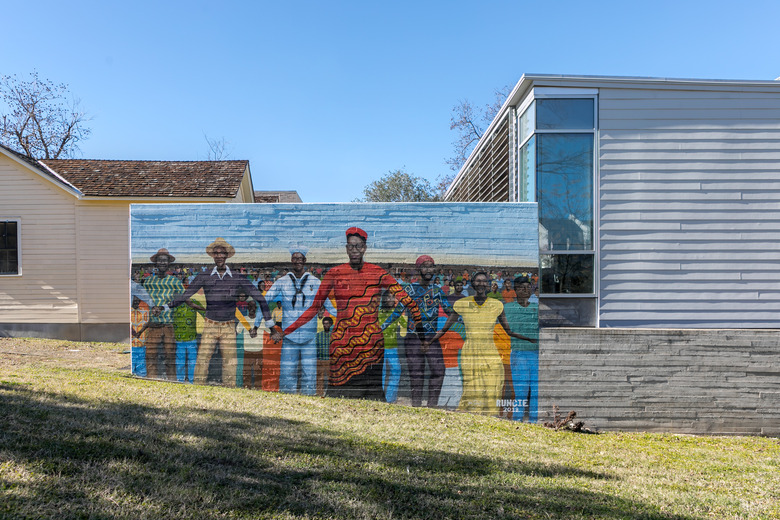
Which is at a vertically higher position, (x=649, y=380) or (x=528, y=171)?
(x=528, y=171)

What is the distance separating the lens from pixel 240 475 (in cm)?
451

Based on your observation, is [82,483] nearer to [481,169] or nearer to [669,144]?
[669,144]

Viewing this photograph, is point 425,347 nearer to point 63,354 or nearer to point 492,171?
point 492,171

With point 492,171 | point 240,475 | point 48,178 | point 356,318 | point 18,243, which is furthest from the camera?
point 18,243

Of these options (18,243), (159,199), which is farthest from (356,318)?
(18,243)

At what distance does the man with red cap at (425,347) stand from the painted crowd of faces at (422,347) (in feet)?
0.05

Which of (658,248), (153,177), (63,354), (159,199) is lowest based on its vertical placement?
(63,354)

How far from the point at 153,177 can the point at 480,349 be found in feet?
34.5

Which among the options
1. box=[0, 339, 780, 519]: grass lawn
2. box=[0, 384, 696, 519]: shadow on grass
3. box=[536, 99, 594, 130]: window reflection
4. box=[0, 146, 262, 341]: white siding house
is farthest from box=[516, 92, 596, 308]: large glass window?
box=[0, 146, 262, 341]: white siding house

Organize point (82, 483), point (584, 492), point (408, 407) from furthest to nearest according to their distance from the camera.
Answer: point (408, 407) → point (584, 492) → point (82, 483)

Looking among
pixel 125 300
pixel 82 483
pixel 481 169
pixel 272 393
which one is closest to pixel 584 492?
pixel 82 483

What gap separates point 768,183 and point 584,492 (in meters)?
7.16

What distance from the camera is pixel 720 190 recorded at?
31.1 feet

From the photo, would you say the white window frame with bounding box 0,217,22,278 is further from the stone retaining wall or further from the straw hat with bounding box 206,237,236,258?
the stone retaining wall
